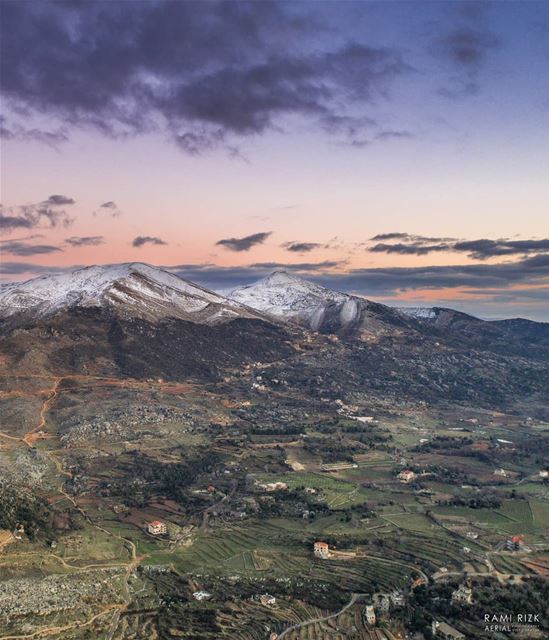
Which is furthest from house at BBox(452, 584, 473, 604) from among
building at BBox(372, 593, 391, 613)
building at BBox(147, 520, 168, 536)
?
building at BBox(147, 520, 168, 536)

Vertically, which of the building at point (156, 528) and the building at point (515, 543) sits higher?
the building at point (156, 528)

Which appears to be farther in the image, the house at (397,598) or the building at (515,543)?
the building at (515,543)

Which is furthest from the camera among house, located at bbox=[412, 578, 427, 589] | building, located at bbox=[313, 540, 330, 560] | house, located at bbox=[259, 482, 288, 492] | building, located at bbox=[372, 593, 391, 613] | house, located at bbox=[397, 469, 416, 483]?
house, located at bbox=[397, 469, 416, 483]

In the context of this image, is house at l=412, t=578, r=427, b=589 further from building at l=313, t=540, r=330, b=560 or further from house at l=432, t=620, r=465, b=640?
building at l=313, t=540, r=330, b=560

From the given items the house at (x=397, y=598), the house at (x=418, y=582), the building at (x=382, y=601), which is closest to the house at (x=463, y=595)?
the house at (x=418, y=582)

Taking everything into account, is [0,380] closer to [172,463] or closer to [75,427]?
[75,427]

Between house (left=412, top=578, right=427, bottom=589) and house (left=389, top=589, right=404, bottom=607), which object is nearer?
house (left=389, top=589, right=404, bottom=607)

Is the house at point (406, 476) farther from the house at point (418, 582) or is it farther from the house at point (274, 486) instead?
the house at point (418, 582)
